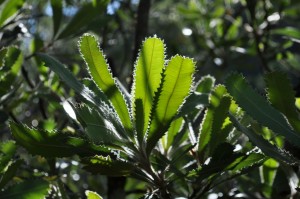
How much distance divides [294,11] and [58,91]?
1.33m

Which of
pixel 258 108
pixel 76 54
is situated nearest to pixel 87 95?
pixel 258 108

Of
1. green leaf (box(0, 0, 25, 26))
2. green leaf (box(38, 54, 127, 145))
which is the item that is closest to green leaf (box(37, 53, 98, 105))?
green leaf (box(38, 54, 127, 145))

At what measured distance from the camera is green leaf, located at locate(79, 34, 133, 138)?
0.89 m

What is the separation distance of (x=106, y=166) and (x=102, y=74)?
16cm

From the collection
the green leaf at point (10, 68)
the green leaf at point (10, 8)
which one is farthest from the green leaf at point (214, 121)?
the green leaf at point (10, 8)

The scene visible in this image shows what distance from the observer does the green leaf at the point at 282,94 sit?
83 cm

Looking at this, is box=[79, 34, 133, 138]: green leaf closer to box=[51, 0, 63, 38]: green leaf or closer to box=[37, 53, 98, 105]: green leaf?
box=[37, 53, 98, 105]: green leaf

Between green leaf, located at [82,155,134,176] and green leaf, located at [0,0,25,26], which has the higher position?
green leaf, located at [0,0,25,26]

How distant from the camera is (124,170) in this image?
2.89ft

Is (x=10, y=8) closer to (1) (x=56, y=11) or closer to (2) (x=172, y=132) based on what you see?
(1) (x=56, y=11)

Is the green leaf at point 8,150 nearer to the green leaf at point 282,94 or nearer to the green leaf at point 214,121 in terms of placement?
the green leaf at point 214,121

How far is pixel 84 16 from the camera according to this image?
4.58 ft

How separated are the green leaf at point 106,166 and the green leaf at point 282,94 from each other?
0.26 meters

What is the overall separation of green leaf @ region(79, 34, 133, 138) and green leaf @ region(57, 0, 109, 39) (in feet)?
1.62
